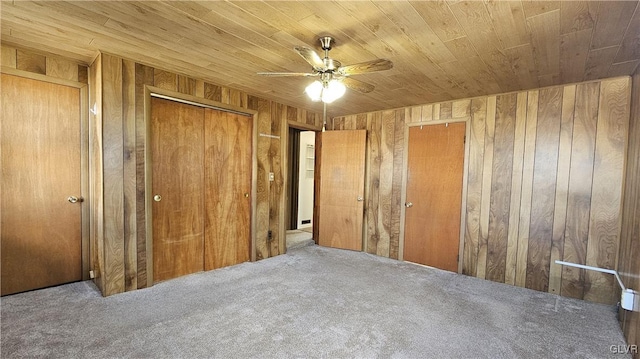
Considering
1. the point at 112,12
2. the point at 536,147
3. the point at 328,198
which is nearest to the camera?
the point at 112,12

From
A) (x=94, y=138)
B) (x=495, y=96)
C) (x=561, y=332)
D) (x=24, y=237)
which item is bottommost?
(x=561, y=332)

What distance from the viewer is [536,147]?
9.99 ft

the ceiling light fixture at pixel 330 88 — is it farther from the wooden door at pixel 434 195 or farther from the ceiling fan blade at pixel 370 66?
the wooden door at pixel 434 195

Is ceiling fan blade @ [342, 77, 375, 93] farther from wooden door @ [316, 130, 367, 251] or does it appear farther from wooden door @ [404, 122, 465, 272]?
wooden door @ [316, 130, 367, 251]

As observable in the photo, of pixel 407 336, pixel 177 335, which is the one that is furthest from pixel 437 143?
pixel 177 335

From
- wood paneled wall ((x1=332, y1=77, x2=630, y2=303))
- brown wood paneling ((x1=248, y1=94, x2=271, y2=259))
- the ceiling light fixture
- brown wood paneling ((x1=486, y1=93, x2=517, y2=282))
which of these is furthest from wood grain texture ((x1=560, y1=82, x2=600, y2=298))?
brown wood paneling ((x1=248, y1=94, x2=271, y2=259))

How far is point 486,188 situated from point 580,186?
0.85m

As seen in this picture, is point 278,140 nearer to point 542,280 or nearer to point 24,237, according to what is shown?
point 24,237

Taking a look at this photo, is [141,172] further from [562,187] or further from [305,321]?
[562,187]

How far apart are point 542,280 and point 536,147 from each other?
1.48 metres

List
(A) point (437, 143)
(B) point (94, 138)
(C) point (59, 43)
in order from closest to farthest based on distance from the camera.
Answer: (C) point (59, 43) < (B) point (94, 138) < (A) point (437, 143)

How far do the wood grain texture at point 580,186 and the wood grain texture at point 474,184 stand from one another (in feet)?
2.73

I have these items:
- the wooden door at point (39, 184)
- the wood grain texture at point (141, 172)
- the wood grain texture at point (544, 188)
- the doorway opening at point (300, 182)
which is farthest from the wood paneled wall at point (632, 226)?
the wooden door at point (39, 184)

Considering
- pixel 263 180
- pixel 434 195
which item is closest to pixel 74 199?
pixel 263 180
